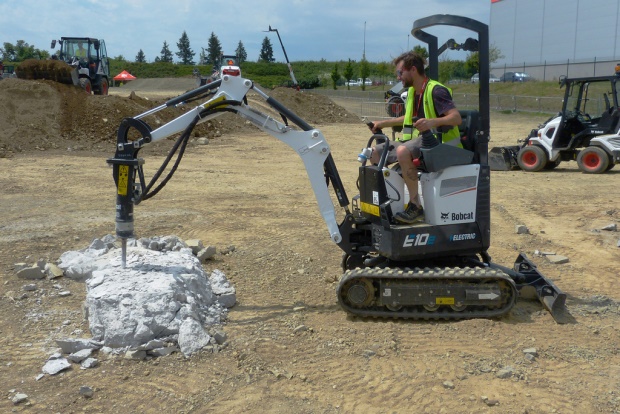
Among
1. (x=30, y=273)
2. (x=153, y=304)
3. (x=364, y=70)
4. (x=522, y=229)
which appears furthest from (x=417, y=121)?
(x=364, y=70)

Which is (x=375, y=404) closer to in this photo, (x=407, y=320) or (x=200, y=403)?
(x=200, y=403)

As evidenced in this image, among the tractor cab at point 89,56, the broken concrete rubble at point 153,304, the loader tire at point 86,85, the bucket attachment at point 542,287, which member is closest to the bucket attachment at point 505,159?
the bucket attachment at point 542,287

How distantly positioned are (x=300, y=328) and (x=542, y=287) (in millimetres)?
2410

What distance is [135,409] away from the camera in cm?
423

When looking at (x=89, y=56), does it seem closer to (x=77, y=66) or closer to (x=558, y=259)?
(x=77, y=66)

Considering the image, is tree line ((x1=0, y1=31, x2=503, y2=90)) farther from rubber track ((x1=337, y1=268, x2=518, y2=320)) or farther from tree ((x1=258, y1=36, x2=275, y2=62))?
rubber track ((x1=337, y1=268, x2=518, y2=320))

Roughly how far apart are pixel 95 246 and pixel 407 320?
3.59 metres

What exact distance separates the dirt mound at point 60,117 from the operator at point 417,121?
11.7m

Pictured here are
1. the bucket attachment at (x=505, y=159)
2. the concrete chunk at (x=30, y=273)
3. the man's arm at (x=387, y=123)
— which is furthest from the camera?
the bucket attachment at (x=505, y=159)

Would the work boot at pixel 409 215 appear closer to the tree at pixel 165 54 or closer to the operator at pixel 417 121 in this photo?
the operator at pixel 417 121

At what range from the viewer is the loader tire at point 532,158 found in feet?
50.0

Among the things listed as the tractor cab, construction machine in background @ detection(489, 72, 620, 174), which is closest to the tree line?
the tractor cab

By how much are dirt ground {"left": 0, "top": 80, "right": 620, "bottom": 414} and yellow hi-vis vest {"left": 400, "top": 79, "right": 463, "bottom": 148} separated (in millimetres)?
1645

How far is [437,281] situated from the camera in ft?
18.5
